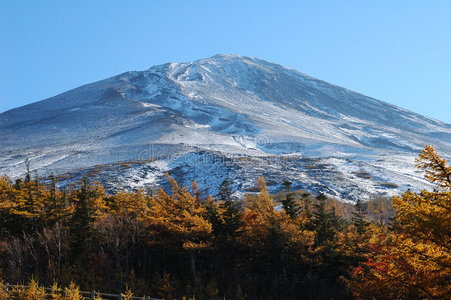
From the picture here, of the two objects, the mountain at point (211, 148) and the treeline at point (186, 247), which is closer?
the treeline at point (186, 247)

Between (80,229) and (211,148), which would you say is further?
(211,148)

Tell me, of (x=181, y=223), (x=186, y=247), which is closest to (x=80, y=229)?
(x=181, y=223)

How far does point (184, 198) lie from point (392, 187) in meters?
73.4

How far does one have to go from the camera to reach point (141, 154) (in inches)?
4385

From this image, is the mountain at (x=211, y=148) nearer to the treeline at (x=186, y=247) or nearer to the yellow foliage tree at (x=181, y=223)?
the treeline at (x=186, y=247)

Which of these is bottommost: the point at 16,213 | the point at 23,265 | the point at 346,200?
the point at 346,200

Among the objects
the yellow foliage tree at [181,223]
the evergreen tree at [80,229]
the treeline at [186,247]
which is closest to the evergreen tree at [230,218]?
the treeline at [186,247]

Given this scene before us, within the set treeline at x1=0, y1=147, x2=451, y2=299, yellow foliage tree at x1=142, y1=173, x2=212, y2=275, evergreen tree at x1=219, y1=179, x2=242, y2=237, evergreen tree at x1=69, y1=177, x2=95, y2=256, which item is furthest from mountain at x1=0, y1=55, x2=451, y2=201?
evergreen tree at x1=69, y1=177, x2=95, y2=256

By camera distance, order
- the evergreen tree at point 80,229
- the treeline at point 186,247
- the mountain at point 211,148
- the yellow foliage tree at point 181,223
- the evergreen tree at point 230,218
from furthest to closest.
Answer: the mountain at point 211,148, the evergreen tree at point 230,218, the evergreen tree at point 80,229, the yellow foliage tree at point 181,223, the treeline at point 186,247

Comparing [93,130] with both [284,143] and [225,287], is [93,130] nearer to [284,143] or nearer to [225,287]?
[284,143]

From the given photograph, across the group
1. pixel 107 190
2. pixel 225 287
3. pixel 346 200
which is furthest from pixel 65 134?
pixel 225 287

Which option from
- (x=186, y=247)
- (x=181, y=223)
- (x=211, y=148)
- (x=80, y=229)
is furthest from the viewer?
(x=211, y=148)

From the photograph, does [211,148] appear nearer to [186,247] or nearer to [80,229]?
[80,229]

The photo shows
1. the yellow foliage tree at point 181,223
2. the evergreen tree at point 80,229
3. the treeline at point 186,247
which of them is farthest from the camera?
the evergreen tree at point 80,229
